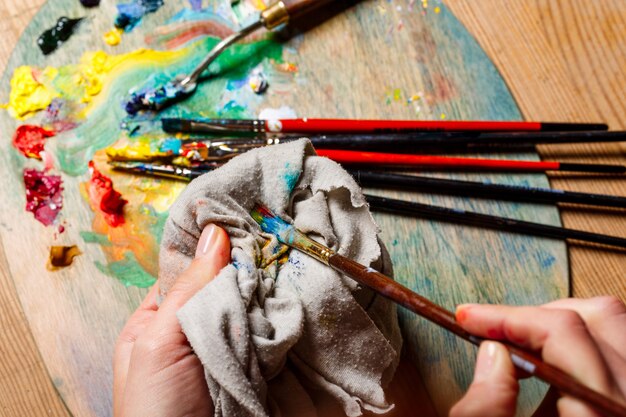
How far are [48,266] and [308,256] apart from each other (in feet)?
1.56

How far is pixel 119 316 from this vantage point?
84 cm

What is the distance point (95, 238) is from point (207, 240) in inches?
12.7

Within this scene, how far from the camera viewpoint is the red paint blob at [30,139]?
0.93 meters

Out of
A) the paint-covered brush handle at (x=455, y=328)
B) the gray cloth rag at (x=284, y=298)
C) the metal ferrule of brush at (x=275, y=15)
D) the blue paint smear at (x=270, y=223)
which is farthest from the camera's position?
the metal ferrule of brush at (x=275, y=15)

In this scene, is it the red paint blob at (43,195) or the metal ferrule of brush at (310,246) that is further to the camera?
the red paint blob at (43,195)

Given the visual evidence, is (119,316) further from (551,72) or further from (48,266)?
(551,72)

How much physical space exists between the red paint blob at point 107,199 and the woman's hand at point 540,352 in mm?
602

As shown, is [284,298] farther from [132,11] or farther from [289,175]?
[132,11]

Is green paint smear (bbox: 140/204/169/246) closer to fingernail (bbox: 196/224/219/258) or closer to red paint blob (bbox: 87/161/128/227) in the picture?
red paint blob (bbox: 87/161/128/227)

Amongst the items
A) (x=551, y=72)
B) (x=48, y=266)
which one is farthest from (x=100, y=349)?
(x=551, y=72)

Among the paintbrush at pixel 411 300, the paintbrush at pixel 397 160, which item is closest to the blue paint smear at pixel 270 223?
the paintbrush at pixel 411 300

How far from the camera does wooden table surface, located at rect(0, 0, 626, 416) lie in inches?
36.4

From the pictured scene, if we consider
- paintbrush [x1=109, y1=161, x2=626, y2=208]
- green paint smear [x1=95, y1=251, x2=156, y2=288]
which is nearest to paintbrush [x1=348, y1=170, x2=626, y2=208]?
paintbrush [x1=109, y1=161, x2=626, y2=208]

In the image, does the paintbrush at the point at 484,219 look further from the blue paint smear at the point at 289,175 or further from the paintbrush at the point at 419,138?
the blue paint smear at the point at 289,175
